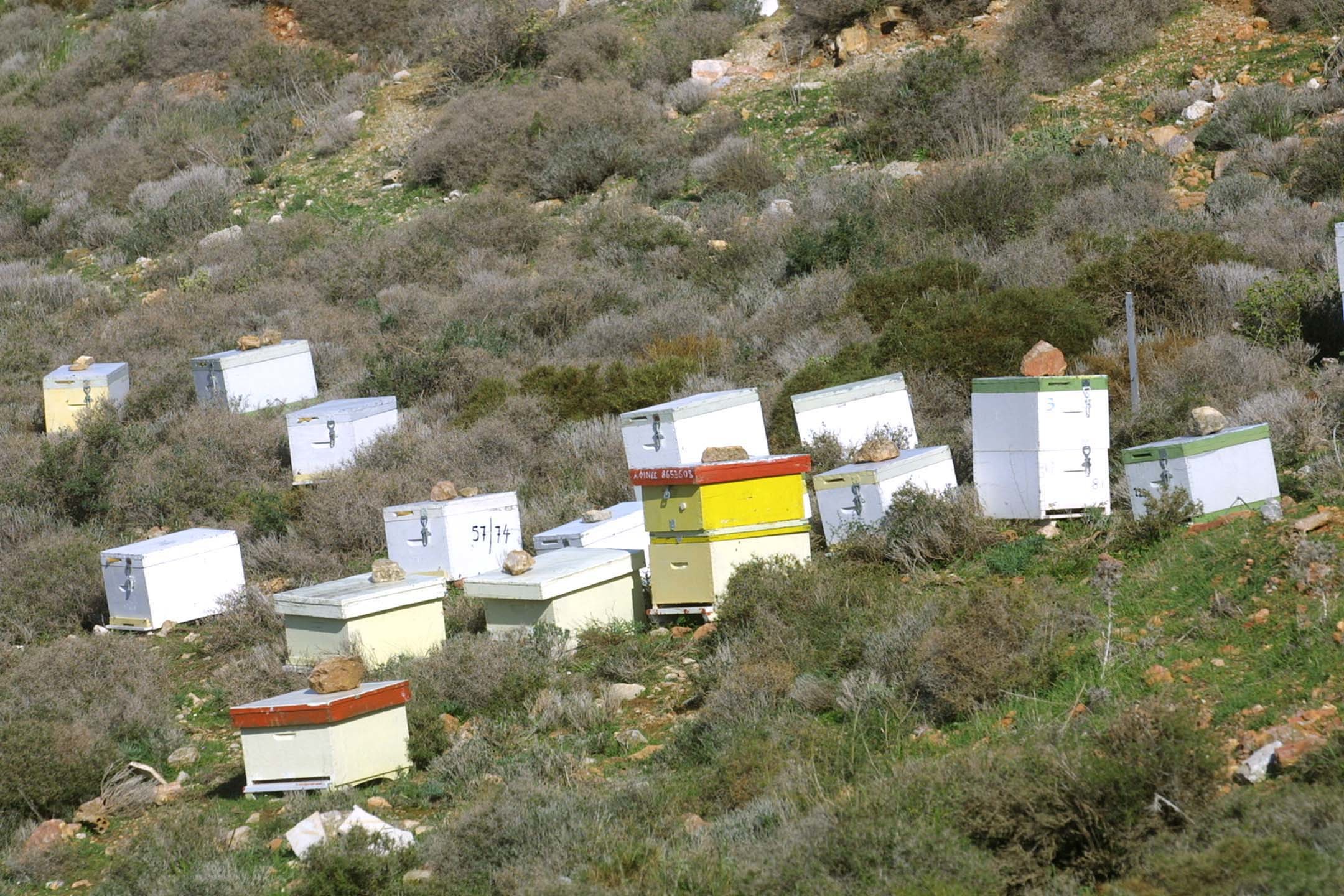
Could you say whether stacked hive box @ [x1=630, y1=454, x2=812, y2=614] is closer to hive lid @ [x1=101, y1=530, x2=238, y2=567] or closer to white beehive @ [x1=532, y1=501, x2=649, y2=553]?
white beehive @ [x1=532, y1=501, x2=649, y2=553]

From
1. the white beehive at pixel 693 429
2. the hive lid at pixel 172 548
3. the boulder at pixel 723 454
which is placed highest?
the white beehive at pixel 693 429

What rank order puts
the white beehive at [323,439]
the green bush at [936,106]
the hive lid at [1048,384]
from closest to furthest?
1. the hive lid at [1048,384]
2. the white beehive at [323,439]
3. the green bush at [936,106]

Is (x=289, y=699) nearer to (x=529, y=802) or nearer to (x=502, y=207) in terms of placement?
(x=529, y=802)

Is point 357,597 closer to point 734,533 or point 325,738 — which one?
point 325,738

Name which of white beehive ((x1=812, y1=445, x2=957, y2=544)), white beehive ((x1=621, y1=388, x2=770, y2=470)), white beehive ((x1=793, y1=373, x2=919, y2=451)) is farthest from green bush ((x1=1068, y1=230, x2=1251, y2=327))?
white beehive ((x1=621, y1=388, x2=770, y2=470))

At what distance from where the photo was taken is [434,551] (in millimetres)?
10320

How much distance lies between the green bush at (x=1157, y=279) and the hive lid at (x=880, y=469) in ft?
15.3

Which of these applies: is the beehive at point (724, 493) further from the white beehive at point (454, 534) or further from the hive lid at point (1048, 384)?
the white beehive at point (454, 534)

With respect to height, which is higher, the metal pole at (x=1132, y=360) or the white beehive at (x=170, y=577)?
the metal pole at (x=1132, y=360)

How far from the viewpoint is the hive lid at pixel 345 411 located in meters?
12.9

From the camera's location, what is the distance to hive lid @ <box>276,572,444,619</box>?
839 centimetres

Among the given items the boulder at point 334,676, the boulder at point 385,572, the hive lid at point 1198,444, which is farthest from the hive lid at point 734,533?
the boulder at point 334,676

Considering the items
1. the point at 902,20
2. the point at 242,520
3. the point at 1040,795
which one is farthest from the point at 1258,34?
the point at 1040,795

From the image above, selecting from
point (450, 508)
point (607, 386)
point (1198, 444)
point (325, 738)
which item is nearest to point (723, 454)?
point (450, 508)
